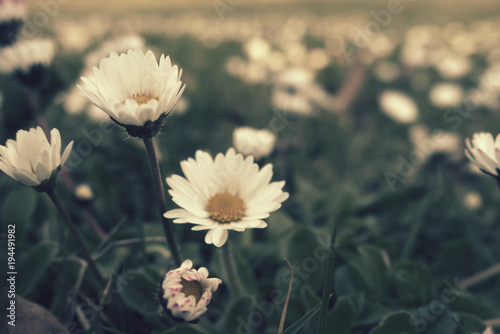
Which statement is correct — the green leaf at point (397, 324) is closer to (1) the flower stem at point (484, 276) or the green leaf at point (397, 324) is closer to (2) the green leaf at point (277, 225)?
(1) the flower stem at point (484, 276)

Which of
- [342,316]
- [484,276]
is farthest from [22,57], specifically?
[484,276]

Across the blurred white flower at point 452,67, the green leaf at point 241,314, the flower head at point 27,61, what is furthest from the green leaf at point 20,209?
the blurred white flower at point 452,67

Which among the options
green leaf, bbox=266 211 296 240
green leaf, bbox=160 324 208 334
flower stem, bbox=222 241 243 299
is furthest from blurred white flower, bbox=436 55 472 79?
green leaf, bbox=160 324 208 334

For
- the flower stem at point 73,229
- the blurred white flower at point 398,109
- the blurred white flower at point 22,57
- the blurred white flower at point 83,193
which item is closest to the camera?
the flower stem at point 73,229

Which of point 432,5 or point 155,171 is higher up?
point 432,5

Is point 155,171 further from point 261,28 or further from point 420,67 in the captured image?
point 261,28

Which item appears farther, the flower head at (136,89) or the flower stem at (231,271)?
the flower stem at (231,271)

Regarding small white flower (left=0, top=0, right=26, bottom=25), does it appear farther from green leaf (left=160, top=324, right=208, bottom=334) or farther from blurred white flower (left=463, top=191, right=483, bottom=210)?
blurred white flower (left=463, top=191, right=483, bottom=210)

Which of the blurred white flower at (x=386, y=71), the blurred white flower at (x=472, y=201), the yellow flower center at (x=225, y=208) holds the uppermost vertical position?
the blurred white flower at (x=386, y=71)

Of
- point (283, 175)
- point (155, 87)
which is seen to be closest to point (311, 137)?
point (283, 175)
